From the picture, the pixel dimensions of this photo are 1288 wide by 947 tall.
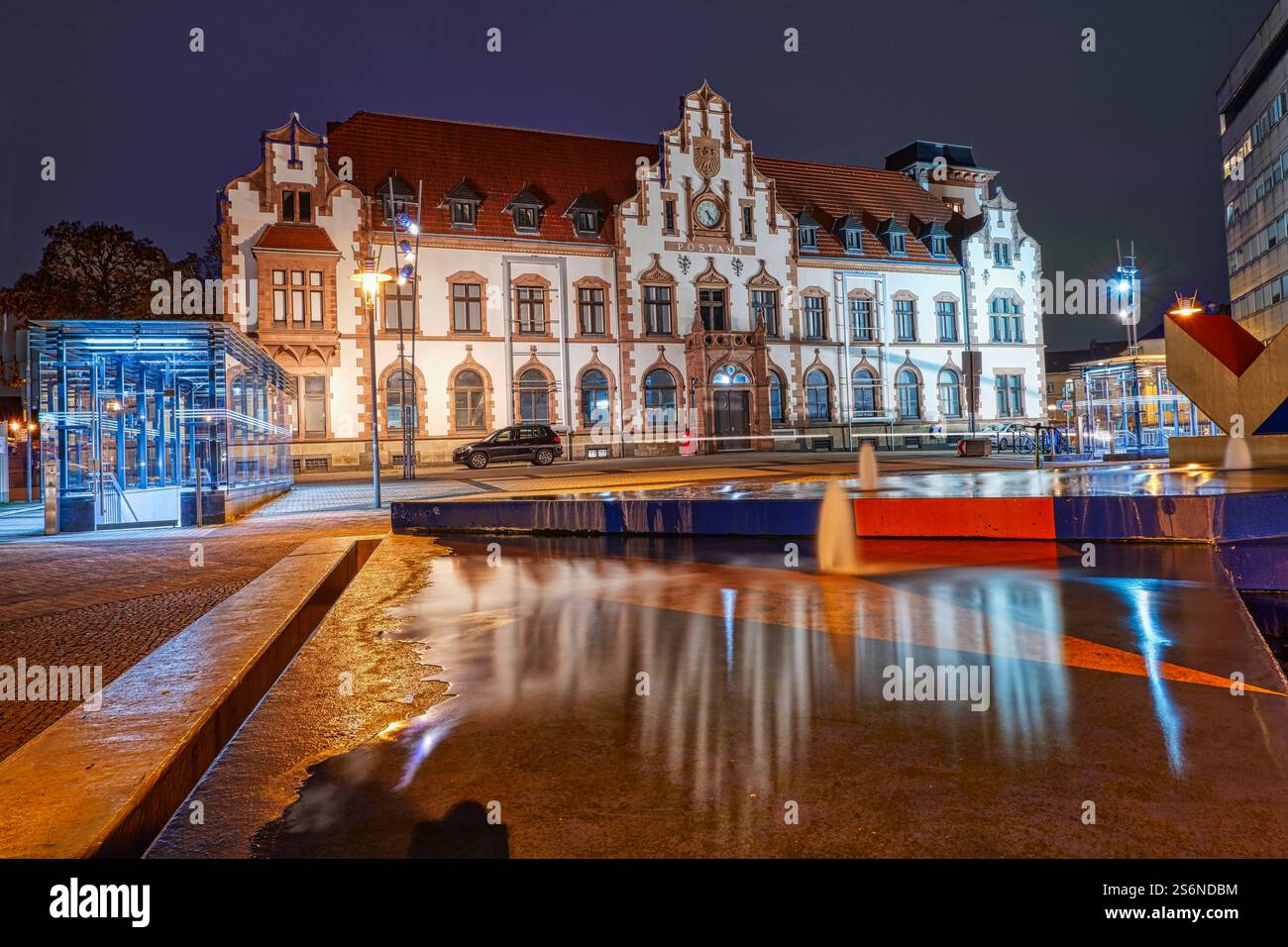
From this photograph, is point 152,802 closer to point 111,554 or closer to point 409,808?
point 409,808

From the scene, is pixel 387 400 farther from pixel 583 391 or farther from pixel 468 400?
pixel 583 391

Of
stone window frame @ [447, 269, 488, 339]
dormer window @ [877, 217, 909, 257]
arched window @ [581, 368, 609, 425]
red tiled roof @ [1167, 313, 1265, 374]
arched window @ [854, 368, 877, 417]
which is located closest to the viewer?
red tiled roof @ [1167, 313, 1265, 374]

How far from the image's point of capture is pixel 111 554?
1102 cm

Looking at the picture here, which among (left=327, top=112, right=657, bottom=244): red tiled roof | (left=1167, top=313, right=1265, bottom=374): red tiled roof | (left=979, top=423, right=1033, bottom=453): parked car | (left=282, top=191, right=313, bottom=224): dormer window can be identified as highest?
(left=327, top=112, right=657, bottom=244): red tiled roof

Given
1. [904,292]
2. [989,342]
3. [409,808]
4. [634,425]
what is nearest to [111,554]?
[409,808]

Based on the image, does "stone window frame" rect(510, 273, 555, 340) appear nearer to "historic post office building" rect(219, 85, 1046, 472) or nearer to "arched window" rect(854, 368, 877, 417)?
"historic post office building" rect(219, 85, 1046, 472)

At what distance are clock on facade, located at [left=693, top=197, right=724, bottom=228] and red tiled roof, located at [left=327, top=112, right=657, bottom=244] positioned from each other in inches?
142

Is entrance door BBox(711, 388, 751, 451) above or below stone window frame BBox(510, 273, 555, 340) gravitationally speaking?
below

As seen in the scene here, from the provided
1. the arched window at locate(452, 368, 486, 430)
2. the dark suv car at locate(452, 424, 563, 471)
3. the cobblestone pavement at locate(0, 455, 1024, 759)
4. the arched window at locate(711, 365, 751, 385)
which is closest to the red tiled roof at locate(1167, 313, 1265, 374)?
the cobblestone pavement at locate(0, 455, 1024, 759)

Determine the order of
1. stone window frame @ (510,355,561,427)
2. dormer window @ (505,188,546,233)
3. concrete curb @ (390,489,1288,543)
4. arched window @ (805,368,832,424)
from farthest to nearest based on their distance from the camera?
1. arched window @ (805,368,832,424)
2. dormer window @ (505,188,546,233)
3. stone window frame @ (510,355,561,427)
4. concrete curb @ (390,489,1288,543)

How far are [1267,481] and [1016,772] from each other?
8.93 meters

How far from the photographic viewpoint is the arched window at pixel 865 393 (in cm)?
4584

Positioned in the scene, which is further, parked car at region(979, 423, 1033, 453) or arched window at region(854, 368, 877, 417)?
arched window at region(854, 368, 877, 417)

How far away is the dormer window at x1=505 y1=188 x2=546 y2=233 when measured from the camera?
129ft
